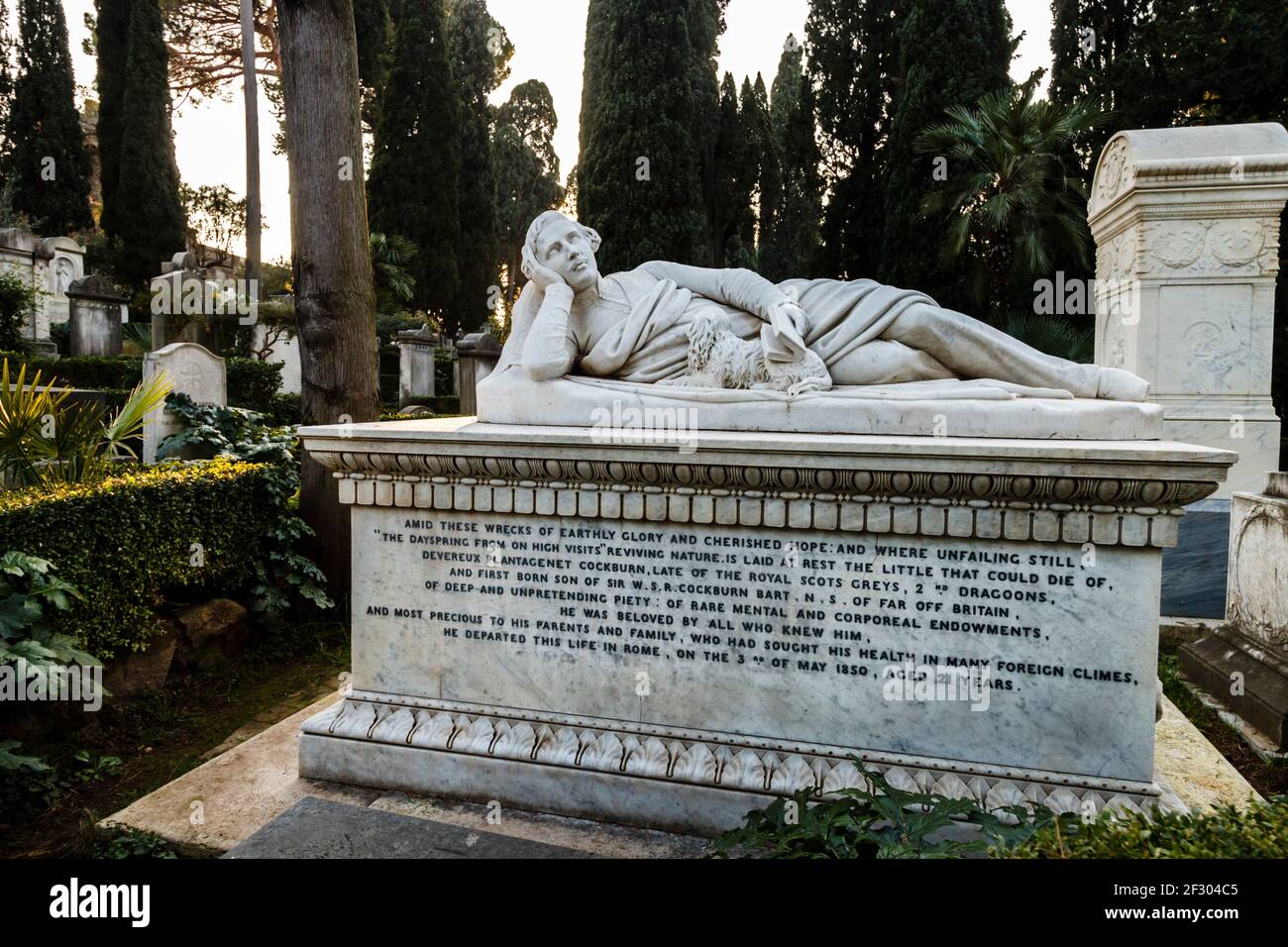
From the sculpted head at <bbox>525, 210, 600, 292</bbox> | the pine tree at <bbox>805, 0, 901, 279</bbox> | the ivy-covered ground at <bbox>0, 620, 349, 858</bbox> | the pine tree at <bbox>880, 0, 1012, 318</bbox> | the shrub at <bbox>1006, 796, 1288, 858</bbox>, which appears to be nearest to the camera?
the shrub at <bbox>1006, 796, 1288, 858</bbox>

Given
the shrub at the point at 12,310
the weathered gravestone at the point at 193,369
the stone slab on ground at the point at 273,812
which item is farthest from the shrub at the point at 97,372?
the stone slab on ground at the point at 273,812

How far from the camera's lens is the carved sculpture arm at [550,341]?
3.20 meters

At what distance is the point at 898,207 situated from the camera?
16.2 m

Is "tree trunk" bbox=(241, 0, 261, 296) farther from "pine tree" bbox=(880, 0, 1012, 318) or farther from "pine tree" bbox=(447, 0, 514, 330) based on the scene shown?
"pine tree" bbox=(880, 0, 1012, 318)

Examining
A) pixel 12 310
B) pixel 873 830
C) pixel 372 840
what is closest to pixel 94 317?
pixel 12 310

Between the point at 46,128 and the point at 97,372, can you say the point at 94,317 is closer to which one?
the point at 97,372

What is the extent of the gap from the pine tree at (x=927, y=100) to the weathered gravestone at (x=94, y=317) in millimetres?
14102

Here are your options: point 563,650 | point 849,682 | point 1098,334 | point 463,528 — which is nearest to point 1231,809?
point 849,682

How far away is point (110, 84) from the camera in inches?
885

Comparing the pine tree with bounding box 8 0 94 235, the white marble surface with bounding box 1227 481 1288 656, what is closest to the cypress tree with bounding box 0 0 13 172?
the pine tree with bounding box 8 0 94 235

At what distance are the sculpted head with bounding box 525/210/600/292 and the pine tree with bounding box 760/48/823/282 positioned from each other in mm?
17065

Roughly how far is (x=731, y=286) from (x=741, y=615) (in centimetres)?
142

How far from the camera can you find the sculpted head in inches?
131

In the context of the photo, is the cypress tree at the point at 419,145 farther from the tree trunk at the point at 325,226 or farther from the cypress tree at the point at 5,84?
the tree trunk at the point at 325,226
